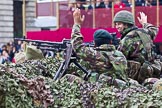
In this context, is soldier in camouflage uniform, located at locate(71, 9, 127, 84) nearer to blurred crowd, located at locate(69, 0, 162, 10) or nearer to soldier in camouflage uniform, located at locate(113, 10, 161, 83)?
soldier in camouflage uniform, located at locate(113, 10, 161, 83)

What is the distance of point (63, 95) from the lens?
21.7 feet

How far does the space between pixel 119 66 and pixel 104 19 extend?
58.6 ft

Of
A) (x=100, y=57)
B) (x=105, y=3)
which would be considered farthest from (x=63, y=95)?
(x=105, y=3)

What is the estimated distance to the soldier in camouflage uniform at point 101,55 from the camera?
8297 mm

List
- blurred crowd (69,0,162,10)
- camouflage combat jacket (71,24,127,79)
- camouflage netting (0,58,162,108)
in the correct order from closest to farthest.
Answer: camouflage netting (0,58,162,108), camouflage combat jacket (71,24,127,79), blurred crowd (69,0,162,10)

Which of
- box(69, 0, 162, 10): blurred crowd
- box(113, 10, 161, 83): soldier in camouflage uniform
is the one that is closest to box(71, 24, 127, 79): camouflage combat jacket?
box(113, 10, 161, 83): soldier in camouflage uniform

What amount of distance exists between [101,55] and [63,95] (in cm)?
182

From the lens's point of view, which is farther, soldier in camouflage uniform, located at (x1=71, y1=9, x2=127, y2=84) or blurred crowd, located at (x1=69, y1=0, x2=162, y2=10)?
blurred crowd, located at (x1=69, y1=0, x2=162, y2=10)

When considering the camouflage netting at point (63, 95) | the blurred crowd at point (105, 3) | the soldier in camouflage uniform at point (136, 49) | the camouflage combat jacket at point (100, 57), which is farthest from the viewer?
the blurred crowd at point (105, 3)

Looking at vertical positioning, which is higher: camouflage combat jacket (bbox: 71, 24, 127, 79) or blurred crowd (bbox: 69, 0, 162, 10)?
blurred crowd (bbox: 69, 0, 162, 10)

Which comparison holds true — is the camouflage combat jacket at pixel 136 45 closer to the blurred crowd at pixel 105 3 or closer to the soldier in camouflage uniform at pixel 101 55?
the soldier in camouflage uniform at pixel 101 55

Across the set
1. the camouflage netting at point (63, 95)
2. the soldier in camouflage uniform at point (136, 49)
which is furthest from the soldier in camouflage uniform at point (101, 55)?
the camouflage netting at point (63, 95)

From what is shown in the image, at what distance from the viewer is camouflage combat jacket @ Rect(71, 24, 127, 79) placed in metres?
8.29

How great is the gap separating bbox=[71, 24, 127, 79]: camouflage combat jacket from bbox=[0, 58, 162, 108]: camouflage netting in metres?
1.38
